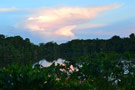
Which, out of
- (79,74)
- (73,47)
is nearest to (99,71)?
(79,74)

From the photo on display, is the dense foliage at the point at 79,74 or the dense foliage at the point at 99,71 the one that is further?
the dense foliage at the point at 99,71

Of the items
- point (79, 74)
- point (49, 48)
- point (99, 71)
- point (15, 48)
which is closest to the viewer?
point (99, 71)

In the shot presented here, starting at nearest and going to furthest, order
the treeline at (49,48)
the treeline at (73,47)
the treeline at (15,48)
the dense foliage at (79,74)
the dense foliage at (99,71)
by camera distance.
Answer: the dense foliage at (79,74) < the dense foliage at (99,71) < the treeline at (49,48) < the treeline at (15,48) < the treeline at (73,47)

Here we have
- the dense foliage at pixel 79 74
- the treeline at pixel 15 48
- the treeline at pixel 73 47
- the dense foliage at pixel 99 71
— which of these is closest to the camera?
the dense foliage at pixel 79 74

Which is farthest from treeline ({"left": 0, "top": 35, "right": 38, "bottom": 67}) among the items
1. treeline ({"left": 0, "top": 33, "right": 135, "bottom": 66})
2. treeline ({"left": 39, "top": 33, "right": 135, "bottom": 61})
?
treeline ({"left": 39, "top": 33, "right": 135, "bottom": 61})

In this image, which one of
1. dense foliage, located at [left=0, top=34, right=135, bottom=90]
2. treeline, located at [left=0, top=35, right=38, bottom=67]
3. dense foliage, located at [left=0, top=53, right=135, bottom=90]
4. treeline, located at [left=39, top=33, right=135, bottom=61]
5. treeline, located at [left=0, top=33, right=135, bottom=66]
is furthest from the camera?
treeline, located at [left=39, top=33, right=135, bottom=61]

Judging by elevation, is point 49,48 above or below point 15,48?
below

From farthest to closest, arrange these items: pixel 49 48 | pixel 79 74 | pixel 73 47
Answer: pixel 49 48 < pixel 73 47 < pixel 79 74

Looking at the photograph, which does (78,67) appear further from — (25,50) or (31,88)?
(25,50)

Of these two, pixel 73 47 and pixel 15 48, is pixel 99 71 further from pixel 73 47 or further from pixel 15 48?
pixel 73 47

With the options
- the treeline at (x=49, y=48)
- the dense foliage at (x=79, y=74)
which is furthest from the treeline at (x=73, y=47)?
the dense foliage at (x=79, y=74)

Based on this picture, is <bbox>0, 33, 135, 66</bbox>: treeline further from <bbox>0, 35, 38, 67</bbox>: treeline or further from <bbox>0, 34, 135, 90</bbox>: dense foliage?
<bbox>0, 34, 135, 90</bbox>: dense foliage

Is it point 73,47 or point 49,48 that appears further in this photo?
point 49,48

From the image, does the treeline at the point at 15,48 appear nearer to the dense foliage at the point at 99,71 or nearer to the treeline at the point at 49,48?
the treeline at the point at 49,48
